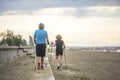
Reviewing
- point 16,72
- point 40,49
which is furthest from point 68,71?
point 40,49

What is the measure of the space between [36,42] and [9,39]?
8685 centimetres

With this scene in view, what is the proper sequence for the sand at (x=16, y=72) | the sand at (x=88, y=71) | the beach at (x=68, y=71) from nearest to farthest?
the sand at (x=16, y=72)
the beach at (x=68, y=71)
the sand at (x=88, y=71)

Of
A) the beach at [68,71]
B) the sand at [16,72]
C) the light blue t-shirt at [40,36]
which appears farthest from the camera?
the beach at [68,71]

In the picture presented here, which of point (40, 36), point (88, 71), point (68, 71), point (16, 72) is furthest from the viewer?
point (88, 71)

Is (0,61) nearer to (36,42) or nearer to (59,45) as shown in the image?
(59,45)

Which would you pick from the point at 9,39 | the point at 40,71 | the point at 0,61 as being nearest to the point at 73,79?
the point at 40,71

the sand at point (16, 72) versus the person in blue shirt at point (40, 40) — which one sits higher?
the person in blue shirt at point (40, 40)

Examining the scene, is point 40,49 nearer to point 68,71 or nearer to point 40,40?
point 40,40

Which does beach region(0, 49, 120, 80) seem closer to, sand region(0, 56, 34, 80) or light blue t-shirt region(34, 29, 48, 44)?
sand region(0, 56, 34, 80)

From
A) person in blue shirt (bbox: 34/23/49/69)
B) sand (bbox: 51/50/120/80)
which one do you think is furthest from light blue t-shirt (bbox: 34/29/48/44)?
sand (bbox: 51/50/120/80)

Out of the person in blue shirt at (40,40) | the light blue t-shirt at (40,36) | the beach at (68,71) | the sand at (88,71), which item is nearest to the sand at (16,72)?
the beach at (68,71)

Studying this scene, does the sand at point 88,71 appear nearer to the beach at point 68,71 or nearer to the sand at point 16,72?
the beach at point 68,71

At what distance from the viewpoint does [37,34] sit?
50.9 feet

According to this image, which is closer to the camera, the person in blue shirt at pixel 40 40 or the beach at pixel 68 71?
the person in blue shirt at pixel 40 40
